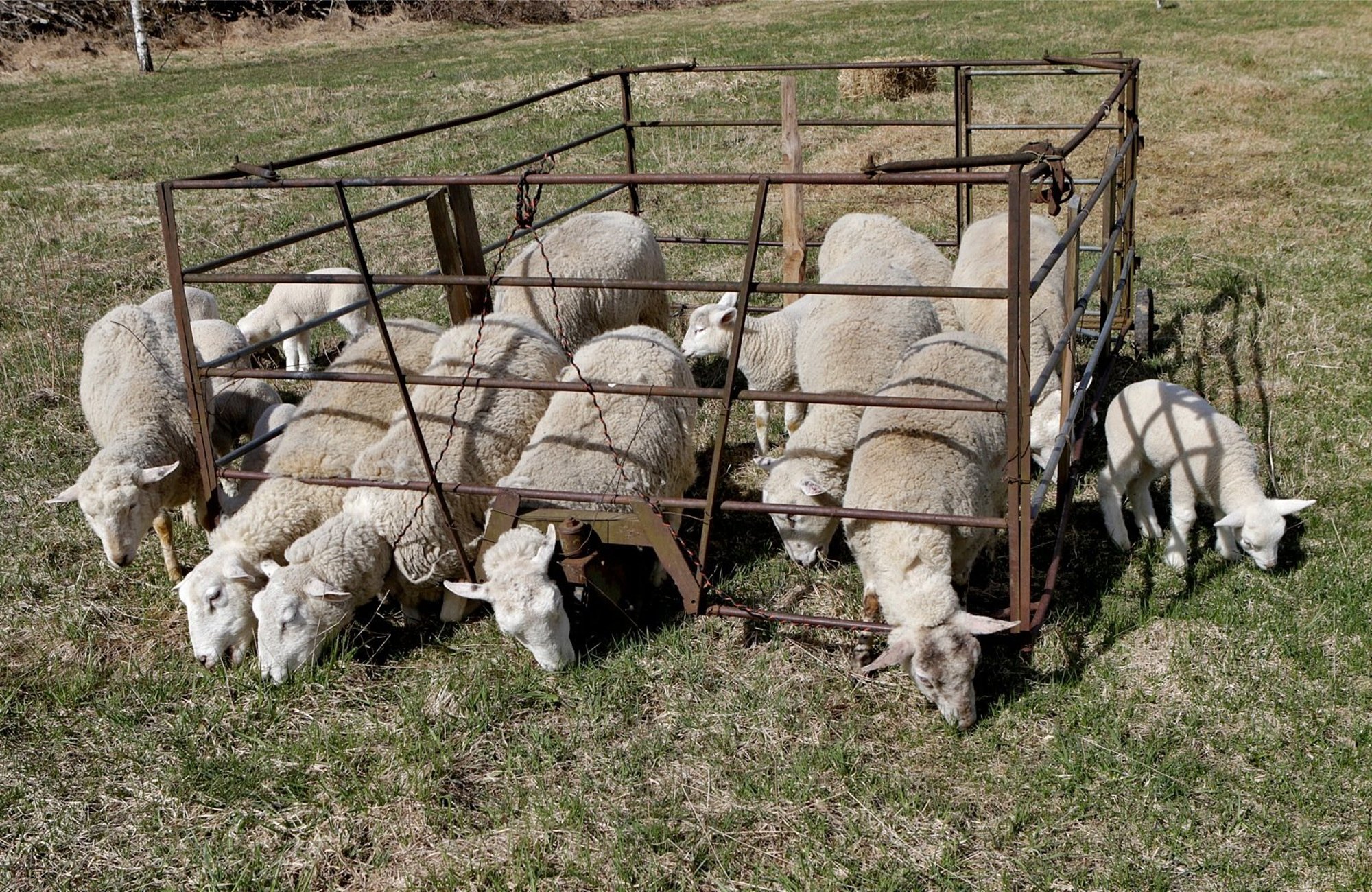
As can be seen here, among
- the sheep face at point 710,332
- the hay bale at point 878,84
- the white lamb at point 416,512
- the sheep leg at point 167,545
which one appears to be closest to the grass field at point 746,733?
the sheep leg at point 167,545

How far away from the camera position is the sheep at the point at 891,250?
6.52m

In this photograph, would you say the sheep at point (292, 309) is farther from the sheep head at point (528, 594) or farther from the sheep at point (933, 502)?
the sheep at point (933, 502)

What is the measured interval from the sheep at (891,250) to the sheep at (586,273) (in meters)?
1.17

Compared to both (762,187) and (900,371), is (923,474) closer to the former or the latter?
(900,371)

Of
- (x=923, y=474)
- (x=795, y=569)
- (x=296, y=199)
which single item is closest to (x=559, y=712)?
(x=795, y=569)

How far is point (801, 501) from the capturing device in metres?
4.88

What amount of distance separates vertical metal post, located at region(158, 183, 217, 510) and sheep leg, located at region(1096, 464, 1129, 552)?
4.00 meters

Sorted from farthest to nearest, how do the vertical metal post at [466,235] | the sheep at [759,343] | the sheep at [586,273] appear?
the sheep at [759,343], the sheep at [586,273], the vertical metal post at [466,235]

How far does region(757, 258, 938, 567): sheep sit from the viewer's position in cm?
486

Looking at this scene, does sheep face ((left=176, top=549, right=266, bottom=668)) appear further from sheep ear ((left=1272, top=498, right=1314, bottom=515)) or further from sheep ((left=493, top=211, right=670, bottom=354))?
sheep ear ((left=1272, top=498, right=1314, bottom=515))

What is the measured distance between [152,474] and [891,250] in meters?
4.31

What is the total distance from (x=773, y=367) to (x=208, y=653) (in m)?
3.46

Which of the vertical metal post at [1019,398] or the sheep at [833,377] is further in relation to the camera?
the sheep at [833,377]

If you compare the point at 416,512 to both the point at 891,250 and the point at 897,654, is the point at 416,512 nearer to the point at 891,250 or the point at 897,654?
the point at 897,654
